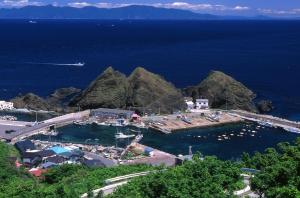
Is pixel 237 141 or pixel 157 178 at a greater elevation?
pixel 157 178

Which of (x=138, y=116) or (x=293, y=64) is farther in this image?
(x=293, y=64)

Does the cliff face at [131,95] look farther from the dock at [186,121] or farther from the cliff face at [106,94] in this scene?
the dock at [186,121]

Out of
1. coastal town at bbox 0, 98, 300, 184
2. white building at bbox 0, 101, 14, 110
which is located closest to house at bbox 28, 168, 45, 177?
coastal town at bbox 0, 98, 300, 184

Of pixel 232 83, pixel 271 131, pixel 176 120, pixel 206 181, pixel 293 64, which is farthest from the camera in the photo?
pixel 293 64

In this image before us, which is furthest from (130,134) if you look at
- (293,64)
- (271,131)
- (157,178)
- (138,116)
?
(293,64)

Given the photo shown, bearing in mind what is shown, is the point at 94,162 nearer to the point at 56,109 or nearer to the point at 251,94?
the point at 56,109

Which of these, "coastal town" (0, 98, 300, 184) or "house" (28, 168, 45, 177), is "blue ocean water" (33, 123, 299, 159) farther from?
"house" (28, 168, 45, 177)

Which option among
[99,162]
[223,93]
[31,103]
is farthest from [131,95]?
[99,162]

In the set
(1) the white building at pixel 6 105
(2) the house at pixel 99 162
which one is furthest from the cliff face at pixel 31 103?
(2) the house at pixel 99 162
